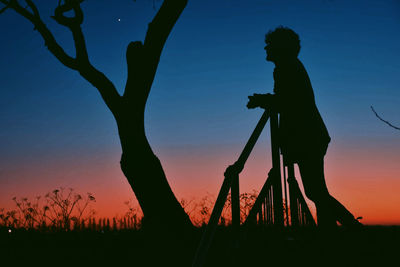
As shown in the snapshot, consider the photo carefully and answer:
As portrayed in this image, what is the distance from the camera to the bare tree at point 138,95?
5.44 metres

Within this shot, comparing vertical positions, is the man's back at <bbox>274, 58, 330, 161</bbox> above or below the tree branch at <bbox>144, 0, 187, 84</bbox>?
below

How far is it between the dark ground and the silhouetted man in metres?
0.26

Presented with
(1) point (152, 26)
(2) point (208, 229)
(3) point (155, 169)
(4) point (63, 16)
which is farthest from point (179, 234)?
(4) point (63, 16)

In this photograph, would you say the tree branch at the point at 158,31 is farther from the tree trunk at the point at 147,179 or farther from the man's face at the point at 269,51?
the man's face at the point at 269,51

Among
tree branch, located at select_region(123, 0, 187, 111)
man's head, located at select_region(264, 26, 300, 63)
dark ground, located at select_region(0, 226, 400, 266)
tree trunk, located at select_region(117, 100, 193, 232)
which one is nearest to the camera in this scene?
dark ground, located at select_region(0, 226, 400, 266)

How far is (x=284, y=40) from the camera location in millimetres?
4387

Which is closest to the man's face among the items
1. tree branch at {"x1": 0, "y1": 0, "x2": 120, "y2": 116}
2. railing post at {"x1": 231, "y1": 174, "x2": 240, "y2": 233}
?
railing post at {"x1": 231, "y1": 174, "x2": 240, "y2": 233}

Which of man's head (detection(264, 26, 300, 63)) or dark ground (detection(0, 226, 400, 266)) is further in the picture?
man's head (detection(264, 26, 300, 63))

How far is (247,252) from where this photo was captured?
148 inches

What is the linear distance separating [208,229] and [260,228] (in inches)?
35.6

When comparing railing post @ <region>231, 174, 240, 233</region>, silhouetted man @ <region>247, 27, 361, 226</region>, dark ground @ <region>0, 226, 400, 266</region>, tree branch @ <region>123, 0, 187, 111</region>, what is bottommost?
dark ground @ <region>0, 226, 400, 266</region>

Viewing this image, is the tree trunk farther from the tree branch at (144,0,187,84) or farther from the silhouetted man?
the silhouetted man

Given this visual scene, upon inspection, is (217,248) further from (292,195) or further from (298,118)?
(298,118)

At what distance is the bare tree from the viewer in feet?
17.9
